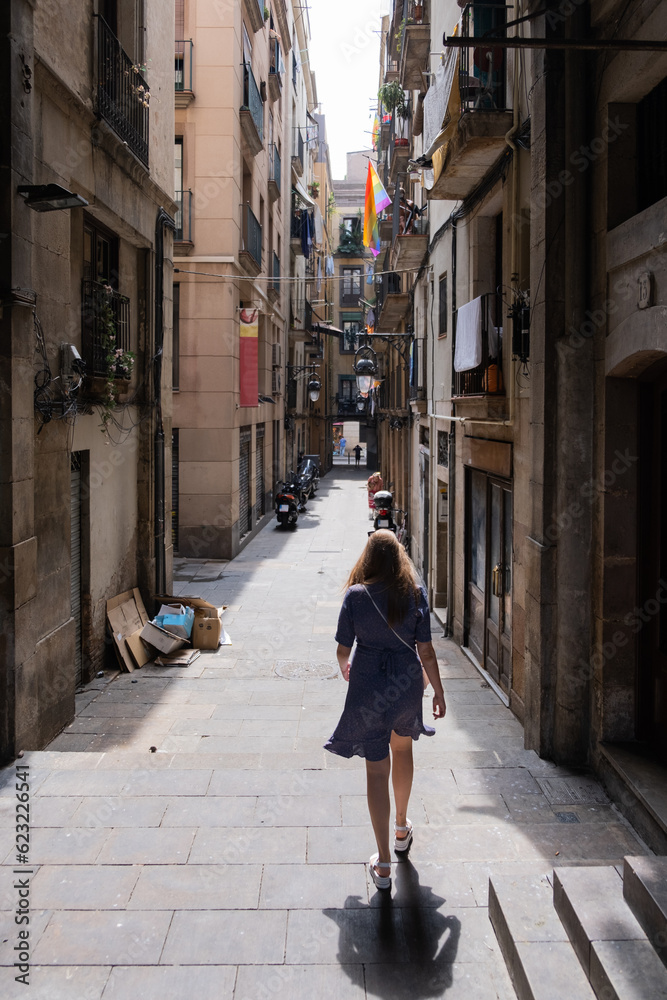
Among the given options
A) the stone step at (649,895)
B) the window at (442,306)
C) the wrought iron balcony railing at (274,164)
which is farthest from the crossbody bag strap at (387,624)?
the wrought iron balcony railing at (274,164)

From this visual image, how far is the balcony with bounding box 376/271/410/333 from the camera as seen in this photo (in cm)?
1912

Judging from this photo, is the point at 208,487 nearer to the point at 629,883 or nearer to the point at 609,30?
the point at 609,30

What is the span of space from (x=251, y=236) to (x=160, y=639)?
13318 millimetres

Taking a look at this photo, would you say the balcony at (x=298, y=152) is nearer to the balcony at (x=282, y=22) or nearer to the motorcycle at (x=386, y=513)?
the balcony at (x=282, y=22)

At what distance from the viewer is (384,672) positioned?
14.4ft

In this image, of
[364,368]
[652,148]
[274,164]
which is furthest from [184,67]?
[652,148]

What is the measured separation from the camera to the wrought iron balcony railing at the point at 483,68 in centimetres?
796

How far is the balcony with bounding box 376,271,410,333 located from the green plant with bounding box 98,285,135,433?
33.7ft

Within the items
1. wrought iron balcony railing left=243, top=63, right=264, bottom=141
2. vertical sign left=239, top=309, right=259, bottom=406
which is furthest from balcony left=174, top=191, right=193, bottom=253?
wrought iron balcony railing left=243, top=63, right=264, bottom=141

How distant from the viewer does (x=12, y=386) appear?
19.4 feet

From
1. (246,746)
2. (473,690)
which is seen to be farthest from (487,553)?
(246,746)

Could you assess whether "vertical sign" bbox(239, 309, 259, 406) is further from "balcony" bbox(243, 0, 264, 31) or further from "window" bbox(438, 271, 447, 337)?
"balcony" bbox(243, 0, 264, 31)

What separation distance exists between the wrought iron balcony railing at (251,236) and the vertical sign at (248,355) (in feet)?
5.35

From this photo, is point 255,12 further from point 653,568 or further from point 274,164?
point 653,568
